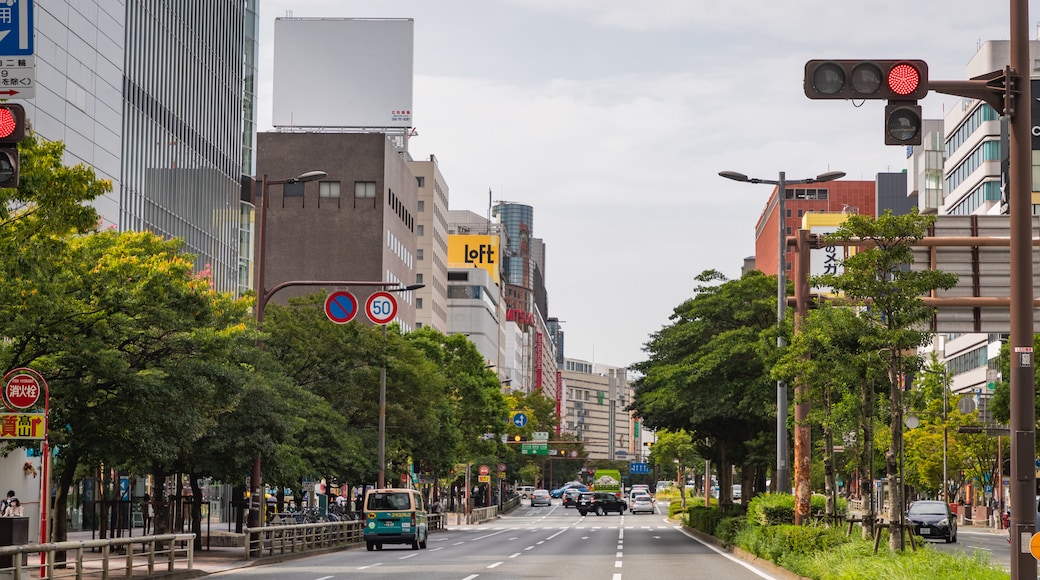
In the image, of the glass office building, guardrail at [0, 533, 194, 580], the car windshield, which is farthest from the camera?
the glass office building

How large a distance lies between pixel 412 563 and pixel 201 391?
9471 mm

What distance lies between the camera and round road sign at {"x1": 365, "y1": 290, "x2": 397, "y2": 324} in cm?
4888

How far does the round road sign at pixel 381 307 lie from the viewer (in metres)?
48.9

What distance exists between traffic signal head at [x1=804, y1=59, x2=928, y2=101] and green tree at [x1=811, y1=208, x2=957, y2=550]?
13.5 m

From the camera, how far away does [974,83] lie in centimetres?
1380

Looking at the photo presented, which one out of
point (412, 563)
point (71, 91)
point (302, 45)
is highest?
point (302, 45)

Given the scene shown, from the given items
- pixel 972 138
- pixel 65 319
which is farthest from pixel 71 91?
pixel 972 138

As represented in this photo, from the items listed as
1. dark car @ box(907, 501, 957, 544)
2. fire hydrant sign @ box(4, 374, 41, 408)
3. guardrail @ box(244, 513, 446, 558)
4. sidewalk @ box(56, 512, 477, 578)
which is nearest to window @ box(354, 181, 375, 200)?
guardrail @ box(244, 513, 446, 558)

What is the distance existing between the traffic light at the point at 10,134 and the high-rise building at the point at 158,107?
38.9 meters

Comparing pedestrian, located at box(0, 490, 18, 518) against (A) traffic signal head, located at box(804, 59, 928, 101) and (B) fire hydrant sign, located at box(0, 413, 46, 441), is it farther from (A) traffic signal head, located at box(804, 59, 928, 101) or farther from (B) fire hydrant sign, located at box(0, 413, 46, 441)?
(A) traffic signal head, located at box(804, 59, 928, 101)

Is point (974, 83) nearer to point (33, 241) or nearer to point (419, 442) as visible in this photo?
point (33, 241)

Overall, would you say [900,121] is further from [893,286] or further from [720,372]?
[720,372]

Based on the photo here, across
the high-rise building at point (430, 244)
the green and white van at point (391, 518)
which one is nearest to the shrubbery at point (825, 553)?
the green and white van at point (391, 518)

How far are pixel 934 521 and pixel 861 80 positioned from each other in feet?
136
